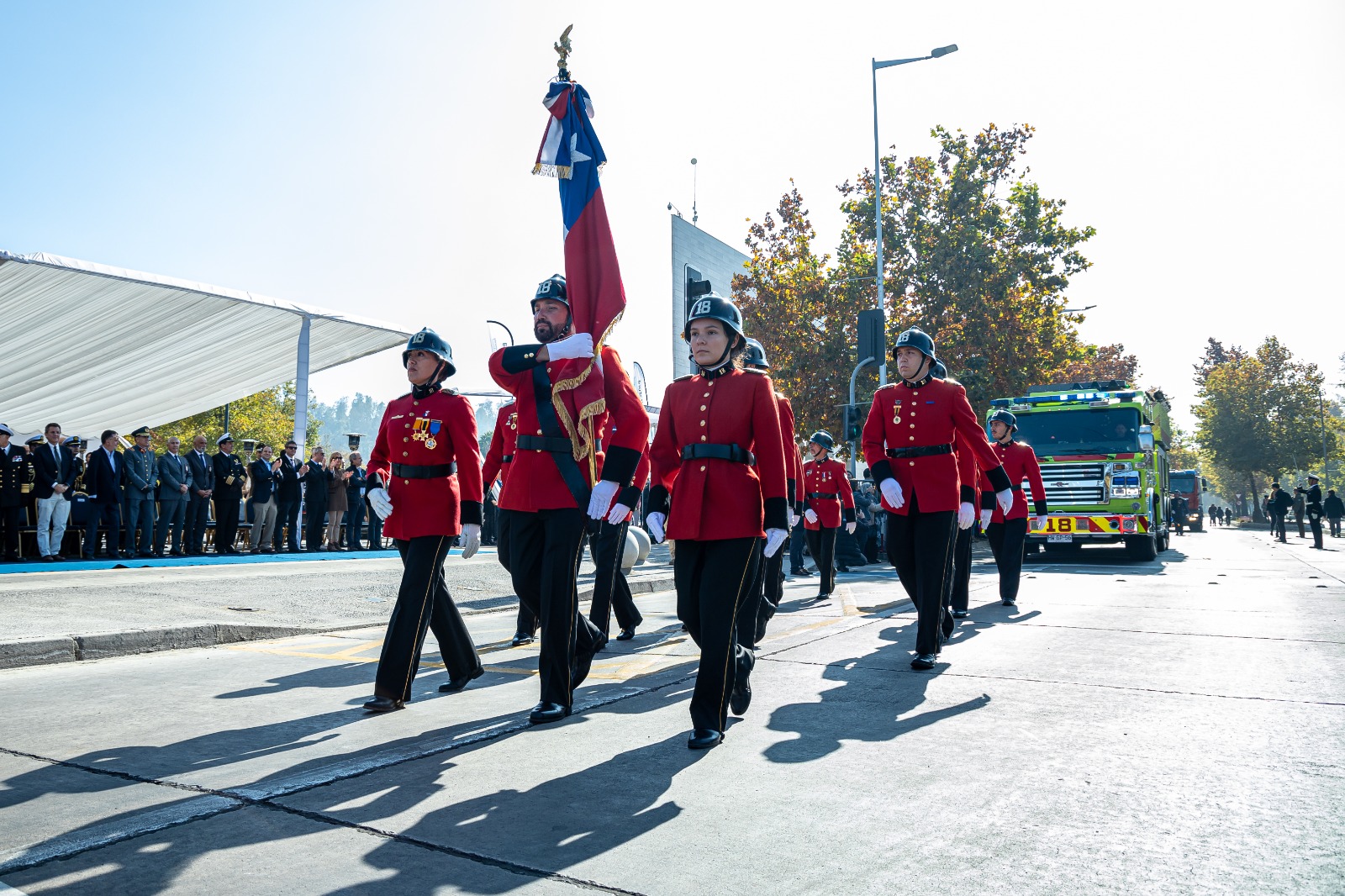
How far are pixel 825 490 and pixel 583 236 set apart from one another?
698 centimetres

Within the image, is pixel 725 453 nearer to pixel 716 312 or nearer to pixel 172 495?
pixel 716 312

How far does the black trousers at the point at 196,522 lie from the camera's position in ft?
53.1

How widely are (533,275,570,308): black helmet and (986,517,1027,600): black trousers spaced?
6.40 meters

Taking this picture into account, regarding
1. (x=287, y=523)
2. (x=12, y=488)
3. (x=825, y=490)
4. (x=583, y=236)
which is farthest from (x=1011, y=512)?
(x=12, y=488)

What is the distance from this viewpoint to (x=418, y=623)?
5316mm

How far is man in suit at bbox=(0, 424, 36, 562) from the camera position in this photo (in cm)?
1363

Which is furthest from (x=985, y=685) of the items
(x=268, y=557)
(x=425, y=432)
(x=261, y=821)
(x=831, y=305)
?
(x=831, y=305)

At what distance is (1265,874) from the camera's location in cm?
287

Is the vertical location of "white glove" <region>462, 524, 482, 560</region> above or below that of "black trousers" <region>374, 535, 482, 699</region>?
above

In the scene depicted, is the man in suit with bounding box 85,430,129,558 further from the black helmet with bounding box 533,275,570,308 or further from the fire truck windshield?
the fire truck windshield

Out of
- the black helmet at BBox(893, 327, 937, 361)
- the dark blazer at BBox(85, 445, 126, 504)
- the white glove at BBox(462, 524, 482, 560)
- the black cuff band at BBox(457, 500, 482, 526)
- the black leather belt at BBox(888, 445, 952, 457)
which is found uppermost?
the black helmet at BBox(893, 327, 937, 361)

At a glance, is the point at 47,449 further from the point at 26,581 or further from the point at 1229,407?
the point at 1229,407

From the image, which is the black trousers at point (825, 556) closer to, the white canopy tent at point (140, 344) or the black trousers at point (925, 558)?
the black trousers at point (925, 558)

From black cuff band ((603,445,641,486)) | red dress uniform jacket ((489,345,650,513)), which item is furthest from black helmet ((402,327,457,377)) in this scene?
black cuff band ((603,445,641,486))
